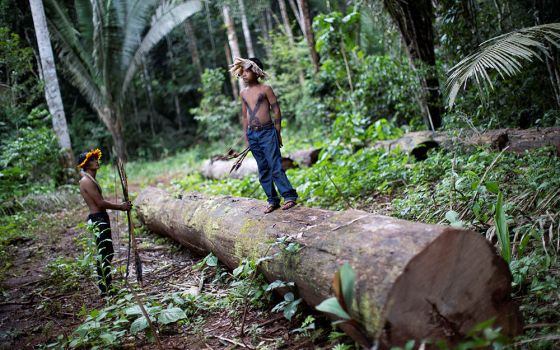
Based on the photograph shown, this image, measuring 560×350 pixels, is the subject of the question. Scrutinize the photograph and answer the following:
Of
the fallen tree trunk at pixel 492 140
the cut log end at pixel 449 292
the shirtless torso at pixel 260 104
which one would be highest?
the shirtless torso at pixel 260 104

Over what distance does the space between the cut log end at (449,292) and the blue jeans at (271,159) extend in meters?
1.94

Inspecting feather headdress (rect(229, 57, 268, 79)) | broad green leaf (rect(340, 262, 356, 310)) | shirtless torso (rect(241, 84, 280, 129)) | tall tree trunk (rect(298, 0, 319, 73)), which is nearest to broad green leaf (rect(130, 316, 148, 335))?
broad green leaf (rect(340, 262, 356, 310))

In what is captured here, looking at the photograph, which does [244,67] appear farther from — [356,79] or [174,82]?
[174,82]

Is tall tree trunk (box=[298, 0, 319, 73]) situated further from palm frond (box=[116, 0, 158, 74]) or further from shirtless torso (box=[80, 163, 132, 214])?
shirtless torso (box=[80, 163, 132, 214])

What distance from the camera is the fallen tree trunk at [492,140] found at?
4.58 meters

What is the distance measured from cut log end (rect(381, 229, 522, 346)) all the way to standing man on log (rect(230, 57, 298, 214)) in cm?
195

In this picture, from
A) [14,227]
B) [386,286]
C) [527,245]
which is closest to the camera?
[386,286]

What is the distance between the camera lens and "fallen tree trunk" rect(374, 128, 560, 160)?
15.0ft

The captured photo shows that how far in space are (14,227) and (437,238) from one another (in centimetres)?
682

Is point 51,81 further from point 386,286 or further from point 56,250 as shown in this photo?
point 386,286

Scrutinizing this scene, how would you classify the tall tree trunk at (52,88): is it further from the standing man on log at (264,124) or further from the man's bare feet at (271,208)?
the man's bare feet at (271,208)

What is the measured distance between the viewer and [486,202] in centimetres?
347

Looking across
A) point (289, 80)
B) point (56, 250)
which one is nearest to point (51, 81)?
point (56, 250)

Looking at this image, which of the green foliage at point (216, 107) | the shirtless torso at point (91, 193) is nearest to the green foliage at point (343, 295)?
the shirtless torso at point (91, 193)
